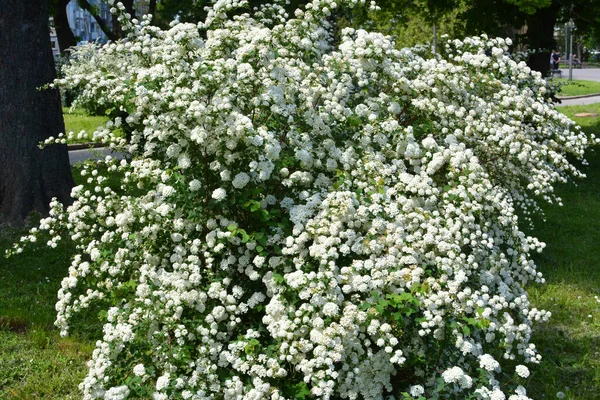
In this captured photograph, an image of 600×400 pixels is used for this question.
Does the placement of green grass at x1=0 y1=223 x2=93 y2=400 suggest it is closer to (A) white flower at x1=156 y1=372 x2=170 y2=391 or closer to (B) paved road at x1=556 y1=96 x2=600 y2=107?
(A) white flower at x1=156 y1=372 x2=170 y2=391

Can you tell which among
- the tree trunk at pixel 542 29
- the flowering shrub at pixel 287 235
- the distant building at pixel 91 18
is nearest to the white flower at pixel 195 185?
the flowering shrub at pixel 287 235

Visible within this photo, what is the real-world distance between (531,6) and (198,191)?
868 centimetres

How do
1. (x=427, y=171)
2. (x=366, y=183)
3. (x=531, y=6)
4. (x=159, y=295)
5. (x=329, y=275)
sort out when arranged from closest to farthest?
1. (x=329, y=275)
2. (x=159, y=295)
3. (x=366, y=183)
4. (x=427, y=171)
5. (x=531, y=6)

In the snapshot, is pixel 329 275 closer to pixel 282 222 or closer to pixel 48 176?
pixel 282 222

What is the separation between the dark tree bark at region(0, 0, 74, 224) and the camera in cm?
785

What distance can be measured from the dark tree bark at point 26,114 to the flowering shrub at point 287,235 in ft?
11.8

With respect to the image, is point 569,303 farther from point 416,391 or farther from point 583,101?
point 583,101

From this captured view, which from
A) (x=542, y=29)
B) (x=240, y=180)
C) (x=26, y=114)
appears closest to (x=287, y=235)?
(x=240, y=180)

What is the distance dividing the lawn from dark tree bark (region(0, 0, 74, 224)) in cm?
51

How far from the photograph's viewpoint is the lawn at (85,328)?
484 cm

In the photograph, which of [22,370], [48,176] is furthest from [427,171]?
[48,176]

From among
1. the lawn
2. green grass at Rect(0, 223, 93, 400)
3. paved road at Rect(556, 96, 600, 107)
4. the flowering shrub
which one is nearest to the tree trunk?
the lawn

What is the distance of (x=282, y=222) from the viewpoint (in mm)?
3859

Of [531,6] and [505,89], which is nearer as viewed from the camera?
[505,89]
